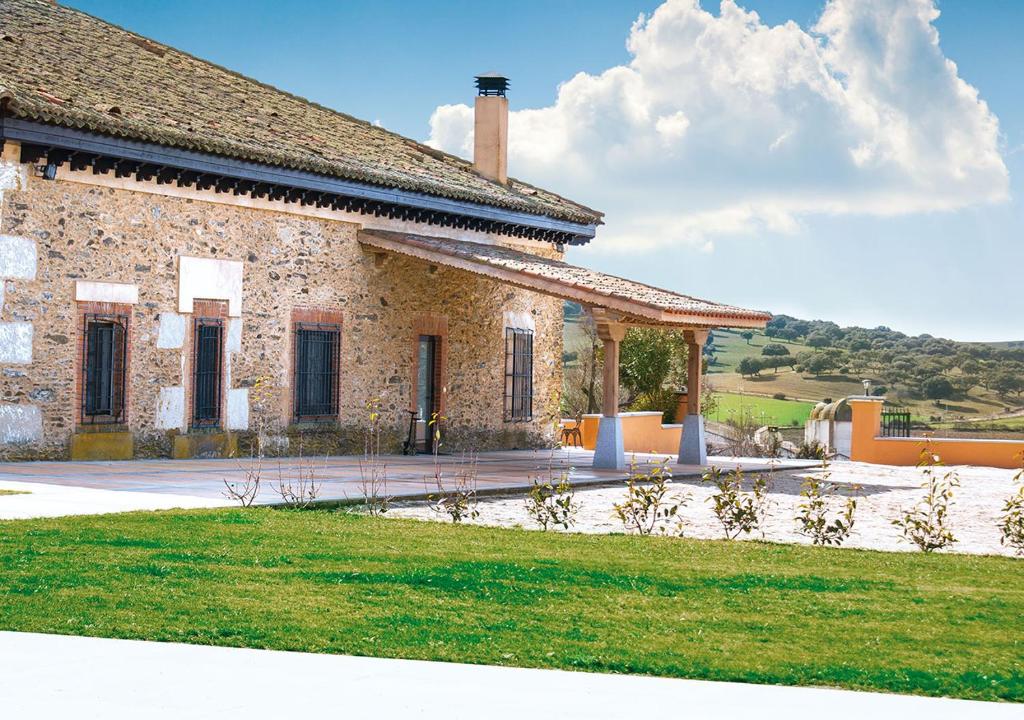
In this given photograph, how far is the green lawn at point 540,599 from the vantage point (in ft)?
20.3

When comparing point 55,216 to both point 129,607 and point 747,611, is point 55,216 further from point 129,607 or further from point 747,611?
point 747,611

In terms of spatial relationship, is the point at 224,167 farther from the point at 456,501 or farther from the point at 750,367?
the point at 750,367

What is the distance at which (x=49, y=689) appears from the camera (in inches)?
204

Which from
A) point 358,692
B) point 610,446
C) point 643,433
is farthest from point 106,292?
point 358,692

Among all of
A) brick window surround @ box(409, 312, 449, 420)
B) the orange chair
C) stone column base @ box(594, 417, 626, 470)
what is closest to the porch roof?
brick window surround @ box(409, 312, 449, 420)

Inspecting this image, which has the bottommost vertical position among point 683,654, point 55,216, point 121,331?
point 683,654

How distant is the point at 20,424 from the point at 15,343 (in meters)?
0.97

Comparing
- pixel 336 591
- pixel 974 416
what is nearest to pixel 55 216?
pixel 336 591

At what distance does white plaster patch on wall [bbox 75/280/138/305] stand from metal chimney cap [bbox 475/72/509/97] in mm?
10873

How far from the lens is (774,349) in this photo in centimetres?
7569

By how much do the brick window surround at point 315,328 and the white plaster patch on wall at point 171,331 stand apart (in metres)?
2.02

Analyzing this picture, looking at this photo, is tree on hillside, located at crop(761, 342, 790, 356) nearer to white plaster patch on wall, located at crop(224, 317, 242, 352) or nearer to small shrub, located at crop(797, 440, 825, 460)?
small shrub, located at crop(797, 440, 825, 460)

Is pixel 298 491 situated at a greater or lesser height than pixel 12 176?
lesser

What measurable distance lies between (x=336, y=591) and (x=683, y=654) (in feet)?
7.44
